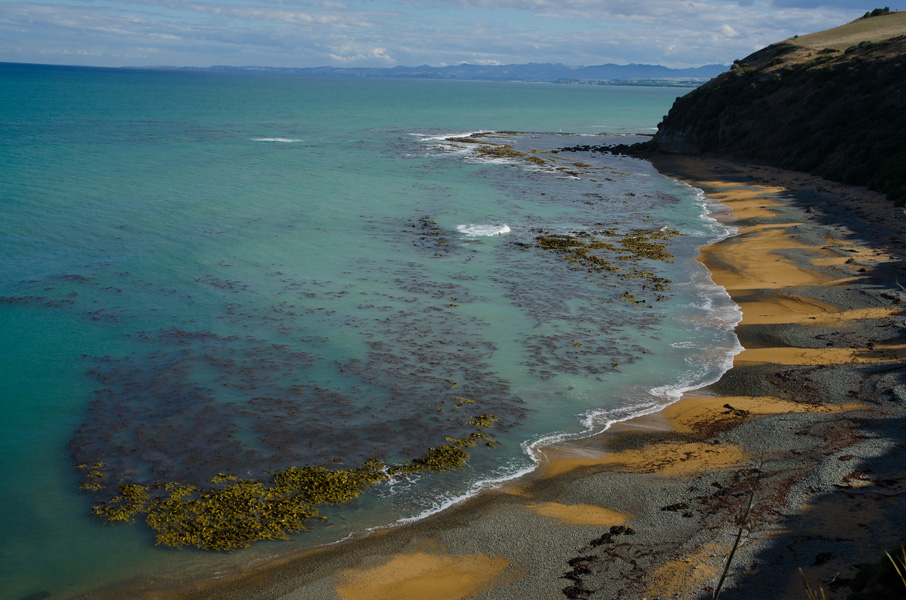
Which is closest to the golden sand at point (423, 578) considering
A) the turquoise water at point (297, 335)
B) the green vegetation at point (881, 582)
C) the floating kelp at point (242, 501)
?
the turquoise water at point (297, 335)

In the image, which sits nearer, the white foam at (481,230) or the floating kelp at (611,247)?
the floating kelp at (611,247)

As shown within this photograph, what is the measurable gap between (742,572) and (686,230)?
26.5 metres

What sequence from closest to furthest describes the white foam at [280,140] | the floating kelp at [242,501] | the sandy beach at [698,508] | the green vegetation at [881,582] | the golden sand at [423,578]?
the green vegetation at [881,582]
the sandy beach at [698,508]
the golden sand at [423,578]
the floating kelp at [242,501]
the white foam at [280,140]

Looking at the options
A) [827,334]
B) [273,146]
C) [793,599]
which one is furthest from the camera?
[273,146]

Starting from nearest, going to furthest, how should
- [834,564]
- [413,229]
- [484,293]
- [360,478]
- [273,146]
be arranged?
[834,564]
[360,478]
[484,293]
[413,229]
[273,146]

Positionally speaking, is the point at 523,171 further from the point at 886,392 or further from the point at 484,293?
the point at 886,392

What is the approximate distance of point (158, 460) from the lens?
1273cm

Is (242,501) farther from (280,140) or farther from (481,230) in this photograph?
(280,140)

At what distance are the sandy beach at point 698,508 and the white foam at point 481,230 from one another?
14.8m

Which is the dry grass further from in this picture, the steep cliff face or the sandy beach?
the sandy beach

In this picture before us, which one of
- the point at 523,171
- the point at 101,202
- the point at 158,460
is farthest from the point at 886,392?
the point at 523,171

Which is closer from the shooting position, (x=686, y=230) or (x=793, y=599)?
(x=793, y=599)

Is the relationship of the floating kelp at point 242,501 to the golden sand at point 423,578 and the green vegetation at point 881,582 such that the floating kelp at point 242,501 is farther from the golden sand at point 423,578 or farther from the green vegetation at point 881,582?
the green vegetation at point 881,582

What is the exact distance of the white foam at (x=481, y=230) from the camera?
31283 mm
